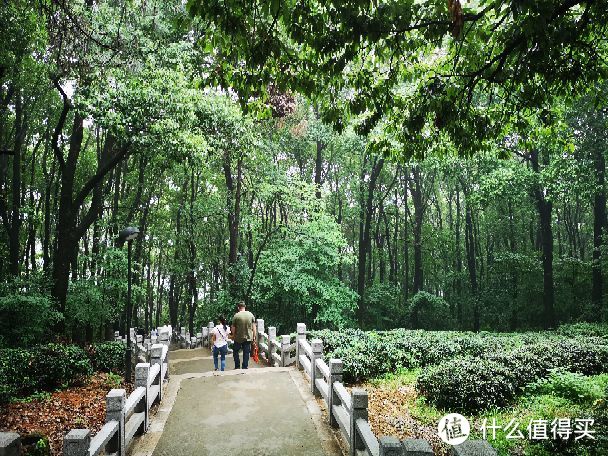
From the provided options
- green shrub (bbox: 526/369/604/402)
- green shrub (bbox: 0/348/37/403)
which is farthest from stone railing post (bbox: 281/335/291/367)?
green shrub (bbox: 526/369/604/402)

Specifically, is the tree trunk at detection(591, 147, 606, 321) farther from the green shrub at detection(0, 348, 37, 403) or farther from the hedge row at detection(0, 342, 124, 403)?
the green shrub at detection(0, 348, 37, 403)

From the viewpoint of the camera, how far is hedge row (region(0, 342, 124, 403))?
9.70 meters

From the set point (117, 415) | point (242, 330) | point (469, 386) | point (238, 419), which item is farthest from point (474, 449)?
point (242, 330)

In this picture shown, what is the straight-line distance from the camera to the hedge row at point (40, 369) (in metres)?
9.70

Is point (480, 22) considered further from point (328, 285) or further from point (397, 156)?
point (328, 285)

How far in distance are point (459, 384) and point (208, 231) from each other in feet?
96.5

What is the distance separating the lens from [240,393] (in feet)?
29.2

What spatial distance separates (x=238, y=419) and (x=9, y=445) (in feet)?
16.2

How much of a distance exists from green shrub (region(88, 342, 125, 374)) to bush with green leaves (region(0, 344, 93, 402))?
1303mm

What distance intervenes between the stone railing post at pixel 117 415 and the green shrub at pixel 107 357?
803 centimetres

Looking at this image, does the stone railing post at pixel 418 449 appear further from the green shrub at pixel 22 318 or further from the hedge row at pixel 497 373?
the green shrub at pixel 22 318

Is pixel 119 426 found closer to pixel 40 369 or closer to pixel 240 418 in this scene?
pixel 240 418

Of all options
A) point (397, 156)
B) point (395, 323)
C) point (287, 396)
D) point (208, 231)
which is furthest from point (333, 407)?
point (208, 231)

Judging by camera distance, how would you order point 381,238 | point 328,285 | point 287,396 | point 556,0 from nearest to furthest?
1. point 556,0
2. point 287,396
3. point 328,285
4. point 381,238
